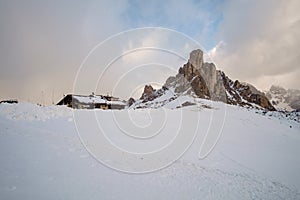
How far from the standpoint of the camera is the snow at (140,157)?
18.5 feet

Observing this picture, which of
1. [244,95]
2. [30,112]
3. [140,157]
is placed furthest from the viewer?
[244,95]

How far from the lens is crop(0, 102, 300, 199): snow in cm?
563

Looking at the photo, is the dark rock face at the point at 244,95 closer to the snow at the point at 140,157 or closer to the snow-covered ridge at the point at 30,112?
the snow at the point at 140,157

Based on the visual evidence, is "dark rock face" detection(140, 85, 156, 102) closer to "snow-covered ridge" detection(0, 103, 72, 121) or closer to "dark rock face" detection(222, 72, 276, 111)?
"snow-covered ridge" detection(0, 103, 72, 121)

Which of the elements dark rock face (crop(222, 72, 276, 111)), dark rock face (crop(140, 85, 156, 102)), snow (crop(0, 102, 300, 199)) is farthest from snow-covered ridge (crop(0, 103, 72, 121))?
dark rock face (crop(222, 72, 276, 111))

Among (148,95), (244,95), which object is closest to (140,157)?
(148,95)

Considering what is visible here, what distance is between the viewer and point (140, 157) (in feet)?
28.7

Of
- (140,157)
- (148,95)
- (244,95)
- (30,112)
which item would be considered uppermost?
(244,95)

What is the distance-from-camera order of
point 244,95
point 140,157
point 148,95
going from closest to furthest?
point 140,157 → point 148,95 → point 244,95

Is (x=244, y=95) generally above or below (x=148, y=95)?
above

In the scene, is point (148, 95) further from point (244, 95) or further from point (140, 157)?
point (244, 95)

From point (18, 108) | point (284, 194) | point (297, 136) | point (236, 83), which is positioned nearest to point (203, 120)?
point (297, 136)

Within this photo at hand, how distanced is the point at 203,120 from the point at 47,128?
1142 cm

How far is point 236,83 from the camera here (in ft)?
591
